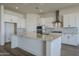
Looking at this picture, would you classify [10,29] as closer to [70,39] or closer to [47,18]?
[47,18]

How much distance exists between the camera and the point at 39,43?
346cm

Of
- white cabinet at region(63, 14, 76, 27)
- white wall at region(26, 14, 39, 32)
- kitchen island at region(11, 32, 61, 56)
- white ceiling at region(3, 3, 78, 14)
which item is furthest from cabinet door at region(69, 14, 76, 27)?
white wall at region(26, 14, 39, 32)

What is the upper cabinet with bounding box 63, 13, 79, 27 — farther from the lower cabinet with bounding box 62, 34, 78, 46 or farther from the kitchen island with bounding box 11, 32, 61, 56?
the kitchen island with bounding box 11, 32, 61, 56

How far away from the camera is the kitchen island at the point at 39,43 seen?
2783mm

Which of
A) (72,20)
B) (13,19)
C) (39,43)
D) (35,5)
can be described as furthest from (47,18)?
(72,20)

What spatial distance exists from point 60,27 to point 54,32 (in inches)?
21.6

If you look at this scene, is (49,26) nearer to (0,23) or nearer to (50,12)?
(50,12)

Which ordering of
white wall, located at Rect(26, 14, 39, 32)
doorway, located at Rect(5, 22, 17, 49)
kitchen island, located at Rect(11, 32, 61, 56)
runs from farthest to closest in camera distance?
doorway, located at Rect(5, 22, 17, 49)
white wall, located at Rect(26, 14, 39, 32)
kitchen island, located at Rect(11, 32, 61, 56)

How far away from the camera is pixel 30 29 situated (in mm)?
4500

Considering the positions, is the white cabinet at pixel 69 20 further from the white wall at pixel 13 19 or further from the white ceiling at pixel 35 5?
the white wall at pixel 13 19

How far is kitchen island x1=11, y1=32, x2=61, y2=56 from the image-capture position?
2783mm

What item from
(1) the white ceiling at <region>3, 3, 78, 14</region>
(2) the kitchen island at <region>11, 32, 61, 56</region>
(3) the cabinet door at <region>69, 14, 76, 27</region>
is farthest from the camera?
(3) the cabinet door at <region>69, 14, 76, 27</region>

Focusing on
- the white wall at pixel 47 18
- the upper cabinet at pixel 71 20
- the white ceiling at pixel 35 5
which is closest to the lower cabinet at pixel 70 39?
the upper cabinet at pixel 71 20

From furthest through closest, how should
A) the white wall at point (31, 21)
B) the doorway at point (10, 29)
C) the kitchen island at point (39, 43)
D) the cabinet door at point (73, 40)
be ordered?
1. the cabinet door at point (73, 40)
2. the doorway at point (10, 29)
3. the white wall at point (31, 21)
4. the kitchen island at point (39, 43)
